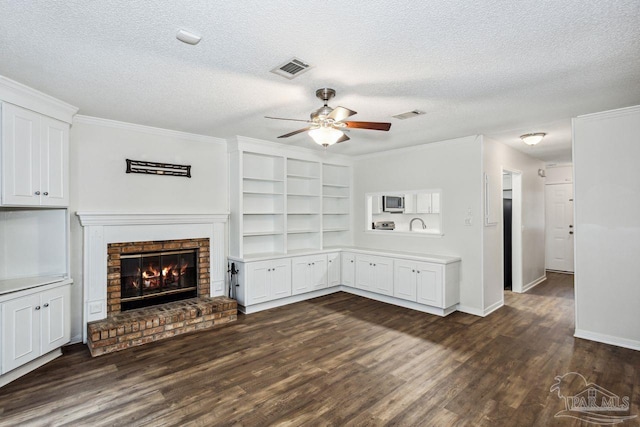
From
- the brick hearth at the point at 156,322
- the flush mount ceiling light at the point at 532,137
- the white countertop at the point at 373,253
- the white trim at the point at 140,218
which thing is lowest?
the brick hearth at the point at 156,322

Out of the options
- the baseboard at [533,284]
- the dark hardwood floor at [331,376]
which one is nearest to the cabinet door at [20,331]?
the dark hardwood floor at [331,376]

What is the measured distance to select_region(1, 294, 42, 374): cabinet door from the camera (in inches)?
109

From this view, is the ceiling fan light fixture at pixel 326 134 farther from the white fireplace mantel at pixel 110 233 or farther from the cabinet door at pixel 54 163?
the cabinet door at pixel 54 163

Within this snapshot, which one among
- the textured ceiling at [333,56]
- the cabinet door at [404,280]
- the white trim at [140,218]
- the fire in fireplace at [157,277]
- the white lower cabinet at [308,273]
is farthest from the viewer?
the white lower cabinet at [308,273]

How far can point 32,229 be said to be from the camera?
3.47 m

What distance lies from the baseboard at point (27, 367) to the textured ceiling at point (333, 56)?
2.52m

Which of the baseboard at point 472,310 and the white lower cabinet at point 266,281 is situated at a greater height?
the white lower cabinet at point 266,281

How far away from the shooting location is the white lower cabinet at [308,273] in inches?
207

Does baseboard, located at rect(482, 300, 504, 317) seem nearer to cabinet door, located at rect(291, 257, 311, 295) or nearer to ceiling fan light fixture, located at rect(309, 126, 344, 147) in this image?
cabinet door, located at rect(291, 257, 311, 295)

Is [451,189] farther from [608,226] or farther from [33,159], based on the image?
[33,159]

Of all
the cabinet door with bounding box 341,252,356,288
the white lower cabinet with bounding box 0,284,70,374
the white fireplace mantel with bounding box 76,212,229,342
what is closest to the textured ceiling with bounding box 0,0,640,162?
the white fireplace mantel with bounding box 76,212,229,342

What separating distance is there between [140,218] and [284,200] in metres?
2.12

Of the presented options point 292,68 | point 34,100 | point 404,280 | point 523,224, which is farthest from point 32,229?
point 523,224

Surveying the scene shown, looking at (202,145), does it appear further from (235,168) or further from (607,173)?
(607,173)
